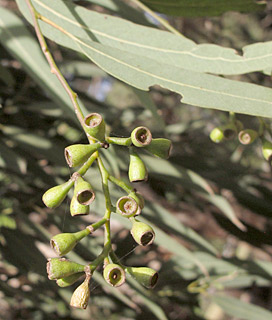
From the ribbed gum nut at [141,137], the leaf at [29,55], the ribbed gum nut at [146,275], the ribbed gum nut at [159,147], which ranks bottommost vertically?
the ribbed gum nut at [146,275]

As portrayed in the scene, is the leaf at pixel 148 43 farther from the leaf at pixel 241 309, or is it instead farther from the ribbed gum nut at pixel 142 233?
the leaf at pixel 241 309

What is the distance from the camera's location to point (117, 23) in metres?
0.83

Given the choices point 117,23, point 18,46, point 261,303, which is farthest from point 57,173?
point 261,303

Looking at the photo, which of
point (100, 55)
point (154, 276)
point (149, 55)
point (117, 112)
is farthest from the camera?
point (117, 112)

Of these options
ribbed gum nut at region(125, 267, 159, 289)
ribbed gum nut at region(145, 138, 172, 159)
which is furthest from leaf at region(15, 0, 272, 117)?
ribbed gum nut at region(125, 267, 159, 289)

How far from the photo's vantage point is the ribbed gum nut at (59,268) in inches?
19.4

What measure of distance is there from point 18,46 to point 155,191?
0.91m

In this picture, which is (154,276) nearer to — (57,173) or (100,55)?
(100,55)

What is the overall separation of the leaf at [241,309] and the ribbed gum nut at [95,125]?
1094 mm

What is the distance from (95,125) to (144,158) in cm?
70

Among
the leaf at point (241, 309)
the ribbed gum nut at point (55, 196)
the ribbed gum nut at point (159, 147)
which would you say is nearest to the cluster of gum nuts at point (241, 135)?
the ribbed gum nut at point (159, 147)

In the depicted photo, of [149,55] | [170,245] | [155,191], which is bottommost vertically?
[170,245]

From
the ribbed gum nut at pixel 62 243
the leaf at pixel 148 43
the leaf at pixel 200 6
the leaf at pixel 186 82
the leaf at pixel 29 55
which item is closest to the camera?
the ribbed gum nut at pixel 62 243

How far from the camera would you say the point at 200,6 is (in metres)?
1.02
